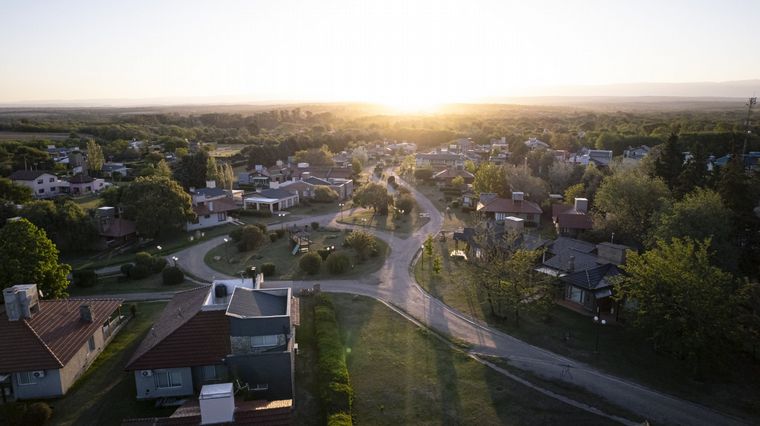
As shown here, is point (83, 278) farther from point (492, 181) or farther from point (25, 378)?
point (492, 181)

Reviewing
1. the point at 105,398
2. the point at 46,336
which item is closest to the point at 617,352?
the point at 105,398

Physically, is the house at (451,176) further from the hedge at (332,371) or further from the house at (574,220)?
the hedge at (332,371)

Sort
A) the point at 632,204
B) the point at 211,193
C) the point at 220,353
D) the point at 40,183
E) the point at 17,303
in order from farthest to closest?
the point at 40,183, the point at 211,193, the point at 632,204, the point at 17,303, the point at 220,353

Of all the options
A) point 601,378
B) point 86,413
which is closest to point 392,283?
point 601,378

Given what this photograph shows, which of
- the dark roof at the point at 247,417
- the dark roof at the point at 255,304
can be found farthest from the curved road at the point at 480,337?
the dark roof at the point at 247,417

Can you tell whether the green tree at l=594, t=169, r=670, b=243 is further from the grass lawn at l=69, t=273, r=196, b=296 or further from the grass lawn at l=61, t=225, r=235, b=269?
the grass lawn at l=61, t=225, r=235, b=269

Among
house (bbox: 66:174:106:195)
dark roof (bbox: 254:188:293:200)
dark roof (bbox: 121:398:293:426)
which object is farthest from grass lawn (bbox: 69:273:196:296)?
house (bbox: 66:174:106:195)
